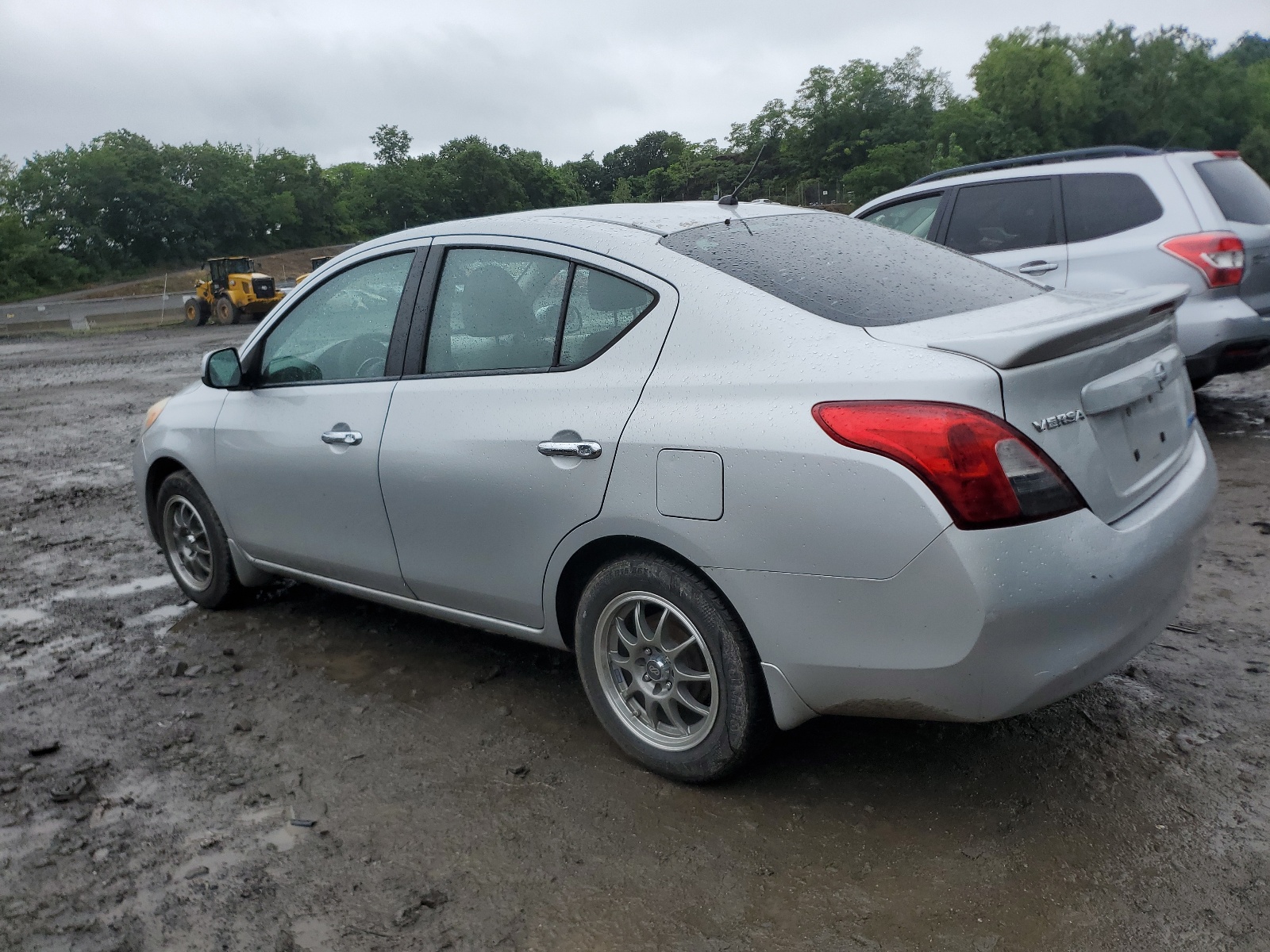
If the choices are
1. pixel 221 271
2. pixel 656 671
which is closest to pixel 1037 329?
pixel 656 671

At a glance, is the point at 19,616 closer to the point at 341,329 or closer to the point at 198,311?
the point at 341,329

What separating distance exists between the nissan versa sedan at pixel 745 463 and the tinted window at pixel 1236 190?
157 inches

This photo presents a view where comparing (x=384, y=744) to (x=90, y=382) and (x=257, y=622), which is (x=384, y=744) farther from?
(x=90, y=382)

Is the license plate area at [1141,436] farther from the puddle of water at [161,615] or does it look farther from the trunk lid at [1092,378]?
the puddle of water at [161,615]

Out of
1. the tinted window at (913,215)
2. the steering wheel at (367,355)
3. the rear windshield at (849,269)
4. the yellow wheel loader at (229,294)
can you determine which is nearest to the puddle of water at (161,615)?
the steering wheel at (367,355)

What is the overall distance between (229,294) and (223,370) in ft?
97.8

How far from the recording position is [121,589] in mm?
5508

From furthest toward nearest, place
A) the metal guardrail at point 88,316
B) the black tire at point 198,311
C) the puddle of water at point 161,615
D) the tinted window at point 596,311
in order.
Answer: the metal guardrail at point 88,316
the black tire at point 198,311
the puddle of water at point 161,615
the tinted window at point 596,311

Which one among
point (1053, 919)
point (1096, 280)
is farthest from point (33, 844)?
point (1096, 280)

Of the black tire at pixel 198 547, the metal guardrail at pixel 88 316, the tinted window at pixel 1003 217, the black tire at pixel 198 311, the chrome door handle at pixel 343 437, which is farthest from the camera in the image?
the metal guardrail at pixel 88 316

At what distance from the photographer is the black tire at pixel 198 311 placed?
32.6 m

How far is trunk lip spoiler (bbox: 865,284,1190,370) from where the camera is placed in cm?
257

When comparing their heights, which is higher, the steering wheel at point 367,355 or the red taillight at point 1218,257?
the steering wheel at point 367,355

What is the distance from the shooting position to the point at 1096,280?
22.6ft
